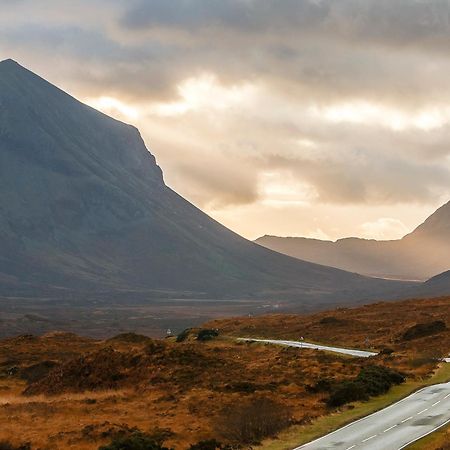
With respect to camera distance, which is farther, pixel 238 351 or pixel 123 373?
pixel 238 351

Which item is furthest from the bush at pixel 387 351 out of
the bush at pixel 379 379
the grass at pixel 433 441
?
the grass at pixel 433 441

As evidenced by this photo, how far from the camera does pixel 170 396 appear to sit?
52.2 m

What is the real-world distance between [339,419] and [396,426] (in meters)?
4.74

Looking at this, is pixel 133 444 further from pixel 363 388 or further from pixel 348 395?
pixel 363 388

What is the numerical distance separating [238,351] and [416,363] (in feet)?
75.8

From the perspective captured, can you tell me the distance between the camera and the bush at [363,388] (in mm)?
44969

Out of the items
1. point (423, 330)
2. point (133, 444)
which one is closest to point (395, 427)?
point (133, 444)

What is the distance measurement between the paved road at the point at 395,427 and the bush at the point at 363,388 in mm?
2951

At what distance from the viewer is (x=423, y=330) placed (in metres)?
77.9

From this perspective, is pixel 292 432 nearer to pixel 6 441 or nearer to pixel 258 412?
pixel 258 412

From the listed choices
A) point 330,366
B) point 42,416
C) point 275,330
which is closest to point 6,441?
point 42,416

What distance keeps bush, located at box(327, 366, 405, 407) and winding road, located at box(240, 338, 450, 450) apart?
2480 mm

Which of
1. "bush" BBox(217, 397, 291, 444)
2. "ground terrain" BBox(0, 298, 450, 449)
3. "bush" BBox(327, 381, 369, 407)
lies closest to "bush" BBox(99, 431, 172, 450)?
"ground terrain" BBox(0, 298, 450, 449)

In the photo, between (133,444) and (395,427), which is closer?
(133,444)
